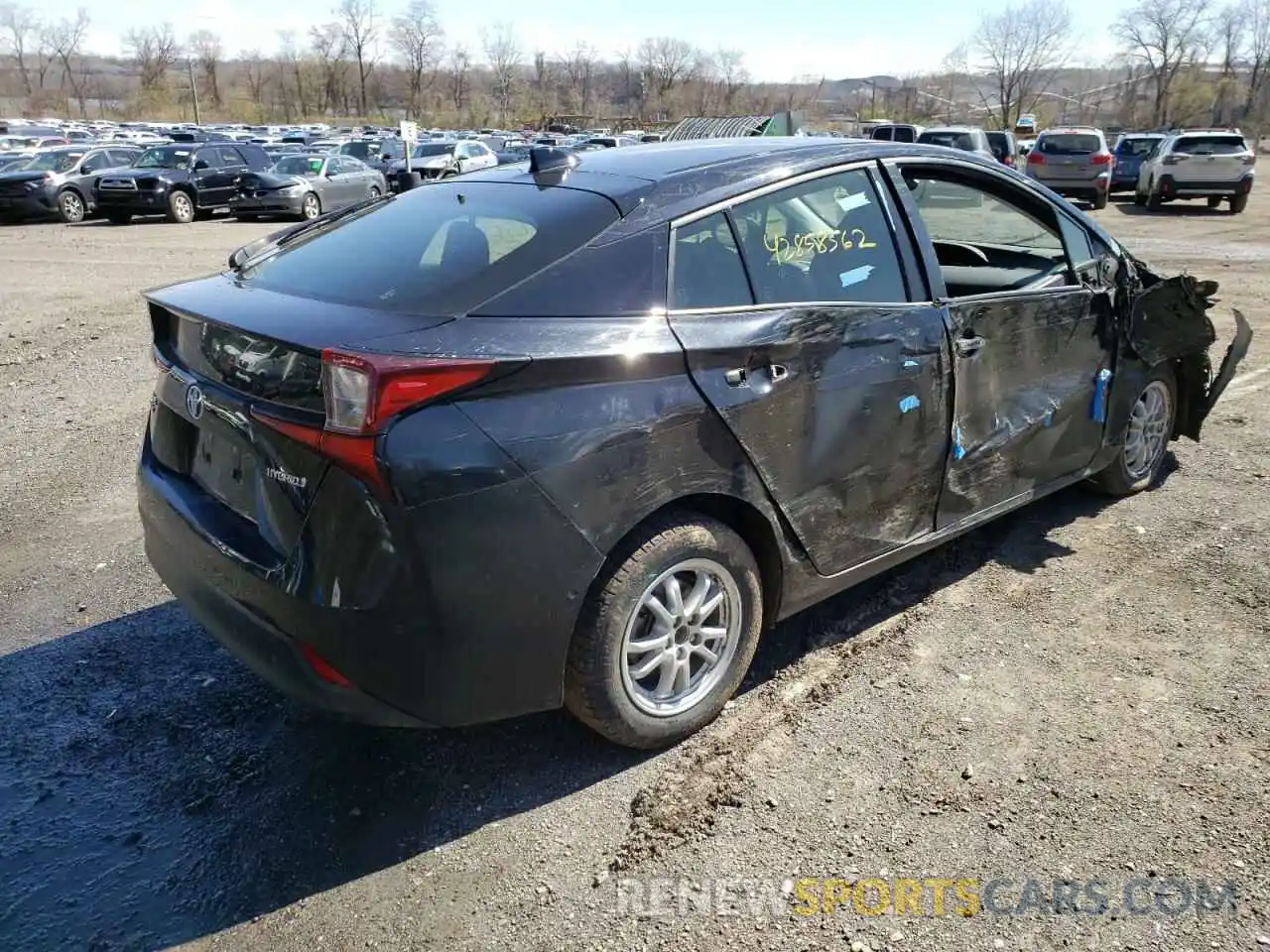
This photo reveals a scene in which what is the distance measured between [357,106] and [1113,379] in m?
106

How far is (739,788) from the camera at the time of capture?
284cm

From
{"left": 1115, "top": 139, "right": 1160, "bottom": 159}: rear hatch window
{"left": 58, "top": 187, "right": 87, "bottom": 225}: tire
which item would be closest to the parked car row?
{"left": 1115, "top": 139, "right": 1160, "bottom": 159}: rear hatch window

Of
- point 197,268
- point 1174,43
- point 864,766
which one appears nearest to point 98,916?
point 864,766

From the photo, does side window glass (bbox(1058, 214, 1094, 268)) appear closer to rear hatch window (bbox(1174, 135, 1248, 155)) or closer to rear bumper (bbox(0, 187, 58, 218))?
rear hatch window (bbox(1174, 135, 1248, 155))

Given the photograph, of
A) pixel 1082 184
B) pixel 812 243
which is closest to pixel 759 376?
pixel 812 243

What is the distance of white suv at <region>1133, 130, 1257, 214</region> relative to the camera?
21406mm

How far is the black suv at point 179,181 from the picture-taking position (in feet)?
68.6

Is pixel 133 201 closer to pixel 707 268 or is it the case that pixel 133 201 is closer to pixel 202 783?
pixel 202 783

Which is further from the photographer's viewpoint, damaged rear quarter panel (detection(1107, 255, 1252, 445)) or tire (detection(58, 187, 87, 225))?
tire (detection(58, 187, 87, 225))

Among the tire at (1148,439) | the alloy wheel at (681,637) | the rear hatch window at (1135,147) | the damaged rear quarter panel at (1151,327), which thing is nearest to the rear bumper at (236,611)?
the alloy wheel at (681,637)

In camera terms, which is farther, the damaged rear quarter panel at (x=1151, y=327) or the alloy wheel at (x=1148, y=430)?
the alloy wheel at (x=1148, y=430)

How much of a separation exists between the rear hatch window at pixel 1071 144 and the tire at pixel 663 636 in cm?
2258

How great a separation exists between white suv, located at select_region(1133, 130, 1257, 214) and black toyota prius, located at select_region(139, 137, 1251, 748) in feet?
70.7

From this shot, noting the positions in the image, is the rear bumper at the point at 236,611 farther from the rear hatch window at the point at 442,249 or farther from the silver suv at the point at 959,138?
the silver suv at the point at 959,138
